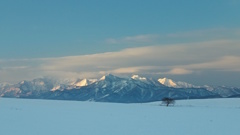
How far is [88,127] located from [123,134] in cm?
449

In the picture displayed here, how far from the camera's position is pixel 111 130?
961 inches

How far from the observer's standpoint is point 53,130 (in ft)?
77.7

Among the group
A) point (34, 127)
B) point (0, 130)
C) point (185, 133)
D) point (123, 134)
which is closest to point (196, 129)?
point (185, 133)

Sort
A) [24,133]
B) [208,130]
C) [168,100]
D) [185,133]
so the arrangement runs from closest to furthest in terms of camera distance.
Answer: [24,133] < [185,133] < [208,130] < [168,100]

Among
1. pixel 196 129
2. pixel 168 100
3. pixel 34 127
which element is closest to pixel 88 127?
pixel 34 127

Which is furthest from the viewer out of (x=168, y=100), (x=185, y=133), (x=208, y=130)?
(x=168, y=100)

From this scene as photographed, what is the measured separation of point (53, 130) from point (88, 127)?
335cm

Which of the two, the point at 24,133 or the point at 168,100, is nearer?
the point at 24,133

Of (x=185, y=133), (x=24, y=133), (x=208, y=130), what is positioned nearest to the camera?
(x=24, y=133)

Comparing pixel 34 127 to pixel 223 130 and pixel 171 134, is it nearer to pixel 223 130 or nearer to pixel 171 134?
pixel 171 134

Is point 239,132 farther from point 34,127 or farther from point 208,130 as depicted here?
point 34,127

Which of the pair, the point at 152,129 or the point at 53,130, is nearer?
the point at 53,130

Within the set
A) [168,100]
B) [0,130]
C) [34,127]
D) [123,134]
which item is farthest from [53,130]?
[168,100]

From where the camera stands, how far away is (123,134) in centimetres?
2256
